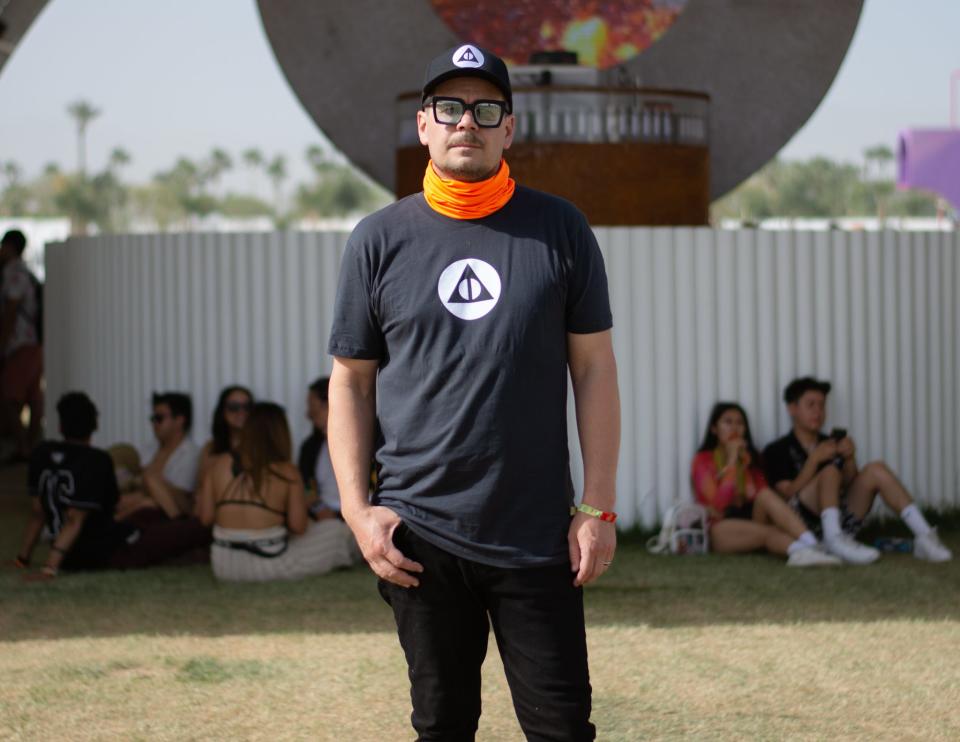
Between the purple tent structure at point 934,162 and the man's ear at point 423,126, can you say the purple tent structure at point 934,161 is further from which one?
the man's ear at point 423,126

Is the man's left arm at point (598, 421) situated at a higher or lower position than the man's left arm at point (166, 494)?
higher

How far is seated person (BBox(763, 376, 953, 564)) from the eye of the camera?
7.36 meters

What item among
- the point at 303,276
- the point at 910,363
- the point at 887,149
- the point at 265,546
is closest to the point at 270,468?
the point at 265,546

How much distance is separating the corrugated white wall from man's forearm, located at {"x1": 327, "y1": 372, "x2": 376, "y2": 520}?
16.6 ft

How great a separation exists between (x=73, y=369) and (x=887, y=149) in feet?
296

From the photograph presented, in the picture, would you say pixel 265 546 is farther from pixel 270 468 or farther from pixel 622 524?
pixel 622 524

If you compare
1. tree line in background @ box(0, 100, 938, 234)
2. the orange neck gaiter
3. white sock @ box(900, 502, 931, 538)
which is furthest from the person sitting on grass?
tree line in background @ box(0, 100, 938, 234)

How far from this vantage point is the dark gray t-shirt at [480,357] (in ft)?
9.56

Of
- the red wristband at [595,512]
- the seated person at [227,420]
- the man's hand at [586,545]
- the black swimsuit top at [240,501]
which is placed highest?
the red wristband at [595,512]

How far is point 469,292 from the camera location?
2916mm

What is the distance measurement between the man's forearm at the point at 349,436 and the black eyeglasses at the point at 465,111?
60 cm

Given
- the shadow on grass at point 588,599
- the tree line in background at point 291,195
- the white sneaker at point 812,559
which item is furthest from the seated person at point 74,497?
the tree line in background at point 291,195

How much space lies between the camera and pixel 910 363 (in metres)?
8.46

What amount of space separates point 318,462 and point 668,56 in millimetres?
5069
